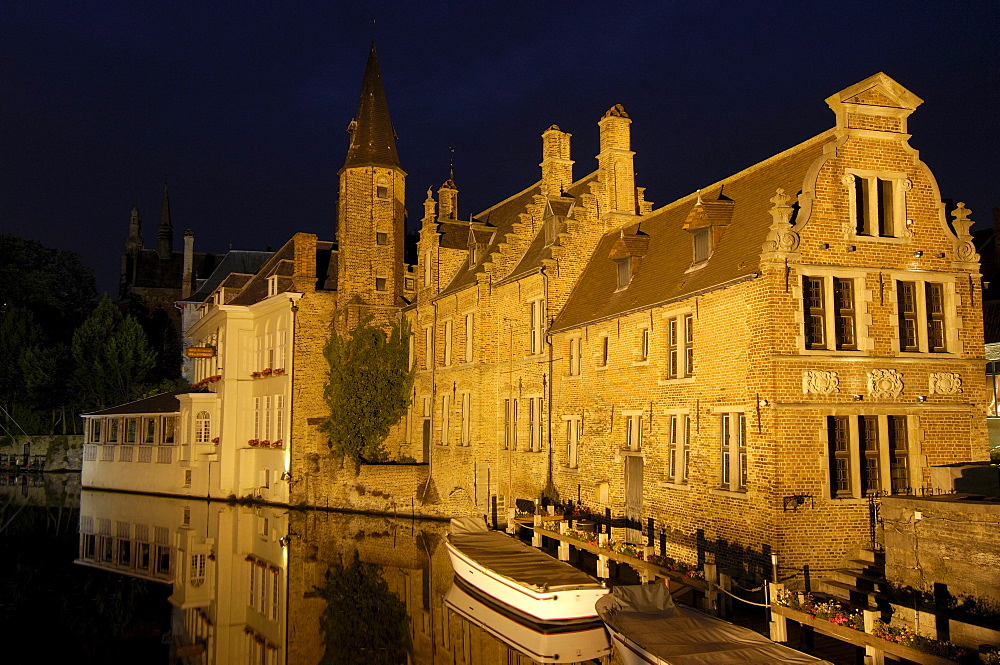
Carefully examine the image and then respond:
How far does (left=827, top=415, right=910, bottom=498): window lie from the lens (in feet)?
63.0

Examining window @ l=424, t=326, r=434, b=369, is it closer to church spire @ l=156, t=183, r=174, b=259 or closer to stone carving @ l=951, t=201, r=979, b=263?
stone carving @ l=951, t=201, r=979, b=263

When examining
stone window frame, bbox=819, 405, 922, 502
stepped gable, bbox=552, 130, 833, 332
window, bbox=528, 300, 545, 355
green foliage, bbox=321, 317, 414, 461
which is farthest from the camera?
green foliage, bbox=321, 317, 414, 461

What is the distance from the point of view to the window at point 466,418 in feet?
113

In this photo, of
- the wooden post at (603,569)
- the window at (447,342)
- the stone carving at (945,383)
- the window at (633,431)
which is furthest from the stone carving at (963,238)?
the window at (447,342)

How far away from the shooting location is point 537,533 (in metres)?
24.9

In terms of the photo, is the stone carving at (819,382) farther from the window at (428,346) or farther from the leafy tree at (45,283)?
the leafy tree at (45,283)

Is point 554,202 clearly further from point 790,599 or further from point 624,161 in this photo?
point 790,599

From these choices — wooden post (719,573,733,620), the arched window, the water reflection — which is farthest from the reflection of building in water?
wooden post (719,573,733,620)

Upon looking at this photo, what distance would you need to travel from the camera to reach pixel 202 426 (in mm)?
44281

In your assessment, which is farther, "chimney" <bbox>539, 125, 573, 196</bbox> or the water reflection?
"chimney" <bbox>539, 125, 573, 196</bbox>

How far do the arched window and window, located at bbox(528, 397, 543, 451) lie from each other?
2054cm

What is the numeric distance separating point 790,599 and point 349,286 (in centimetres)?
2926

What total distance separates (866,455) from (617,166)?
50.9 feet

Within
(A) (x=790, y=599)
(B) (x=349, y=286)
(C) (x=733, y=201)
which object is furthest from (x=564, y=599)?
(B) (x=349, y=286)
